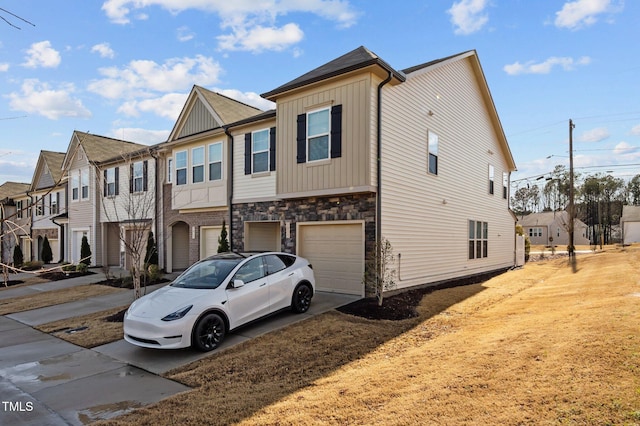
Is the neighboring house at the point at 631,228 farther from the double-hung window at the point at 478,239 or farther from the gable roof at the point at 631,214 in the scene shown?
the double-hung window at the point at 478,239

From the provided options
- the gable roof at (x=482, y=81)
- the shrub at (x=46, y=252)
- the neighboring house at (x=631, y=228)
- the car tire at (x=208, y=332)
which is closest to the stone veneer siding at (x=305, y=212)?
Answer: the gable roof at (x=482, y=81)

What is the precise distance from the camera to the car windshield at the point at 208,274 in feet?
24.9

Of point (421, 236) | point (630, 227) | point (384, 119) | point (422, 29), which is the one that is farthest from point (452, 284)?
point (630, 227)

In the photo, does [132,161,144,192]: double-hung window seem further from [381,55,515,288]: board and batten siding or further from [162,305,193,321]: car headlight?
[162,305,193,321]: car headlight

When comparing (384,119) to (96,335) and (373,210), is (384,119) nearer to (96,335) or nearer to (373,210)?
(373,210)

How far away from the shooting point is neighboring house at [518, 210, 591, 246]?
2165 inches

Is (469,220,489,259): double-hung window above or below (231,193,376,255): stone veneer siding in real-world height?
below

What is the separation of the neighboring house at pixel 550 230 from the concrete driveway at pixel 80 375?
5625 cm

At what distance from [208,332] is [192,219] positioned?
1047 cm

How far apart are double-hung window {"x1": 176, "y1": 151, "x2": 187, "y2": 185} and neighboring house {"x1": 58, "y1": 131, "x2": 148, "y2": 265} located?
212 inches

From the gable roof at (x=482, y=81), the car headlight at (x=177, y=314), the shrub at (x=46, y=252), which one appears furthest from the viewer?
the shrub at (x=46, y=252)

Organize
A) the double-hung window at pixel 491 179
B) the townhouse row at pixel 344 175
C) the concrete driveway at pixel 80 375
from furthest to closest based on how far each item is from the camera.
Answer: the double-hung window at pixel 491 179 < the townhouse row at pixel 344 175 < the concrete driveway at pixel 80 375

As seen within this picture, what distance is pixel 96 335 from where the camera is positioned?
8.48m

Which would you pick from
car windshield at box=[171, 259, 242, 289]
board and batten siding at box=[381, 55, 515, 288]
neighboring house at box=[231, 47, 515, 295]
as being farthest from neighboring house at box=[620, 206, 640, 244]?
car windshield at box=[171, 259, 242, 289]
